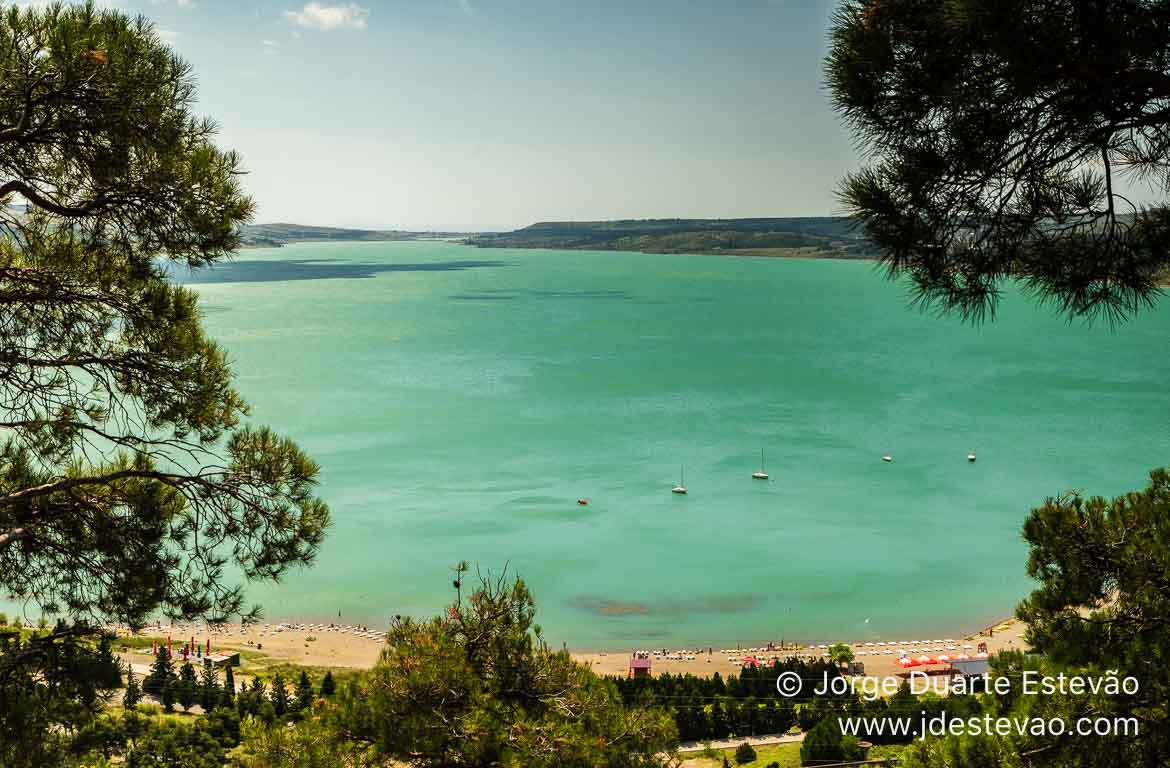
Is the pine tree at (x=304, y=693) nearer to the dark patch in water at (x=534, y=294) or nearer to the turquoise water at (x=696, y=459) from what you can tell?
the turquoise water at (x=696, y=459)

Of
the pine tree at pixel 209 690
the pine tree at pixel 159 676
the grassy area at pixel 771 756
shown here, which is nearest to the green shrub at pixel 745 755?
the grassy area at pixel 771 756

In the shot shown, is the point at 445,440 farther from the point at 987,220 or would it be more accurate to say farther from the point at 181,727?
the point at 987,220

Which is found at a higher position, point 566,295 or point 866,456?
point 566,295

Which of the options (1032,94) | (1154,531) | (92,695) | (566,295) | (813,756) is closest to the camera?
(1032,94)

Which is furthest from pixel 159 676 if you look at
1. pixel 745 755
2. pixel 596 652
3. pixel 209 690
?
pixel 745 755

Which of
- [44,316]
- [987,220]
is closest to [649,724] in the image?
[987,220]
